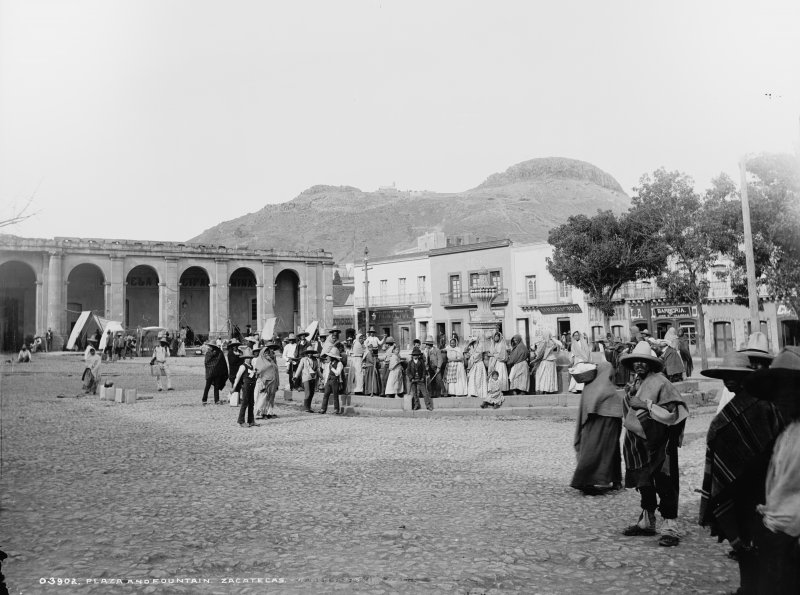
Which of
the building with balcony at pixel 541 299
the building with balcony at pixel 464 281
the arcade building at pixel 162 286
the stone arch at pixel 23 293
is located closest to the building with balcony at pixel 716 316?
the building with balcony at pixel 541 299

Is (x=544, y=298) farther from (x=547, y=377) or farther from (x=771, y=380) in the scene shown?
(x=771, y=380)

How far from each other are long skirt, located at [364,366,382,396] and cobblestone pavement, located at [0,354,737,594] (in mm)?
4130

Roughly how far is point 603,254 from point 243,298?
1109 inches

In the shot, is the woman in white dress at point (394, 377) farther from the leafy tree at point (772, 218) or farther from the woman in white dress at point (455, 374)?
the leafy tree at point (772, 218)

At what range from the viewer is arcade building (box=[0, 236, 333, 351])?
135 feet

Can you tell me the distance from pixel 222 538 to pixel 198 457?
386 cm

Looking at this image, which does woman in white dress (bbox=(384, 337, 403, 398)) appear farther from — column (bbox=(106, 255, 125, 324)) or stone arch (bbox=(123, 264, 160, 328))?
stone arch (bbox=(123, 264, 160, 328))

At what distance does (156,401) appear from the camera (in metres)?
16.6

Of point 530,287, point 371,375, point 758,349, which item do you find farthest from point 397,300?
point 758,349

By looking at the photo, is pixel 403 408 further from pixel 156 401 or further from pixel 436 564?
pixel 436 564

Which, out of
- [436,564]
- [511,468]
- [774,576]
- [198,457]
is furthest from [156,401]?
[774,576]

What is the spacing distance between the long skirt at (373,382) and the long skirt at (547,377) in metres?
3.50

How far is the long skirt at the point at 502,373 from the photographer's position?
45.0ft

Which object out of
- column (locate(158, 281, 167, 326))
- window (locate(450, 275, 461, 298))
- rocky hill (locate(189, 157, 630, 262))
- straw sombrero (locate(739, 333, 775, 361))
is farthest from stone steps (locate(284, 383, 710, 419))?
rocky hill (locate(189, 157, 630, 262))
